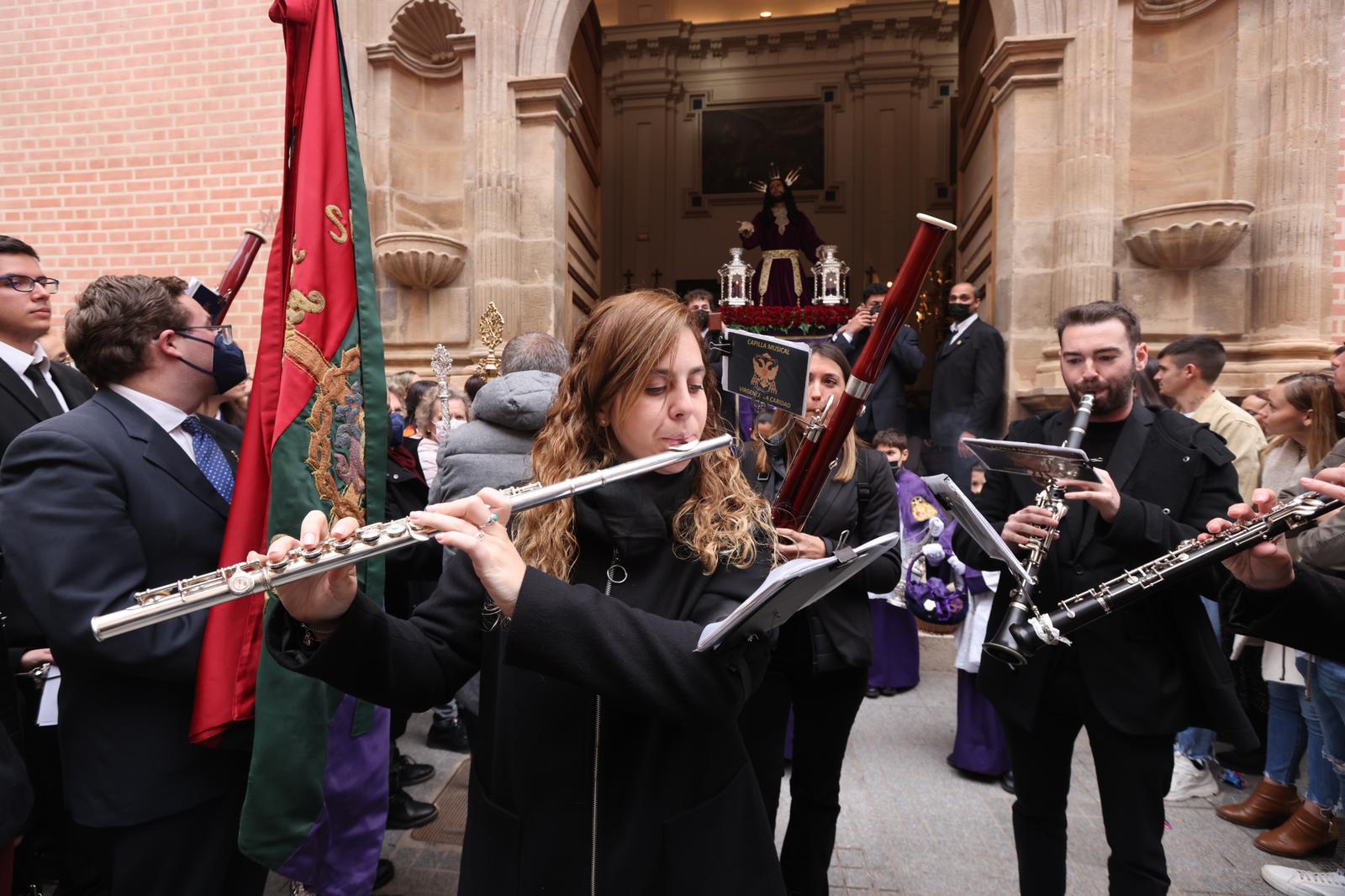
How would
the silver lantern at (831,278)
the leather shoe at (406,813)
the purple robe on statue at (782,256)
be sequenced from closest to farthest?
the leather shoe at (406,813)
the silver lantern at (831,278)
the purple robe on statue at (782,256)

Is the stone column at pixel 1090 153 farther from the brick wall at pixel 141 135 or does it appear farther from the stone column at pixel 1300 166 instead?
the brick wall at pixel 141 135

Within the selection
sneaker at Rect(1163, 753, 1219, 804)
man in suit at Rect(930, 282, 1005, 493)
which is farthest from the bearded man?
sneaker at Rect(1163, 753, 1219, 804)

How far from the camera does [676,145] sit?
50.2 feet

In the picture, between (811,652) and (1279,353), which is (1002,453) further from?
(1279,353)

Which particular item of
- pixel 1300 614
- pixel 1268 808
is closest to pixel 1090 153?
pixel 1268 808

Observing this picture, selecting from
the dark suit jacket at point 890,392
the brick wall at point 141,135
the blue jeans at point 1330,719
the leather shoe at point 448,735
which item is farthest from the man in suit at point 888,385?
the brick wall at point 141,135

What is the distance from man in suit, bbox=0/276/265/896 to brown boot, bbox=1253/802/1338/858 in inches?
158

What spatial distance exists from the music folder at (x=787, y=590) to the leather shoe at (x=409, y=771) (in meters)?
3.27

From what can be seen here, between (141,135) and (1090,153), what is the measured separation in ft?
28.1

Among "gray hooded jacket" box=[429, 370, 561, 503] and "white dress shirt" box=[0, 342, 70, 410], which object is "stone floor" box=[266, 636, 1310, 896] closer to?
"gray hooded jacket" box=[429, 370, 561, 503]

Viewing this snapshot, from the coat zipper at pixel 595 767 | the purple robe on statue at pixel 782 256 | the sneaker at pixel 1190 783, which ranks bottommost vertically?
the sneaker at pixel 1190 783

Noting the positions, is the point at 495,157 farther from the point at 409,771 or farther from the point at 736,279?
the point at 409,771

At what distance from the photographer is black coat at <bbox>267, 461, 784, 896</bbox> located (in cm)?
129

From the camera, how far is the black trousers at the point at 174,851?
193 cm
